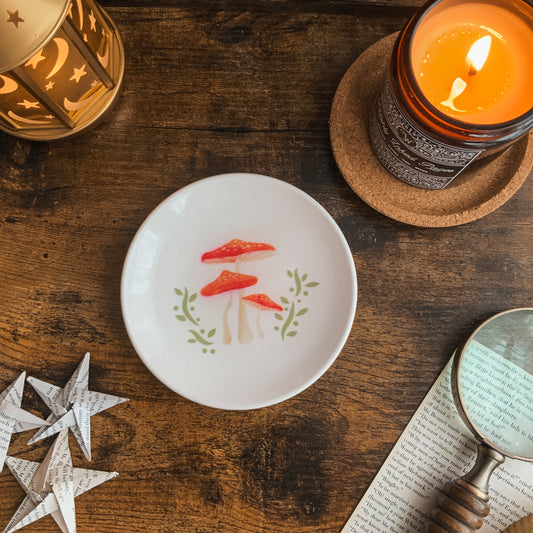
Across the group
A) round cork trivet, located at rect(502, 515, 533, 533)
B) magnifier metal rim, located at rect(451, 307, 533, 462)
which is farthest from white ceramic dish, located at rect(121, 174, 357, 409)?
round cork trivet, located at rect(502, 515, 533, 533)

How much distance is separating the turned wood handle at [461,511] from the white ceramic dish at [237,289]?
0.20 meters

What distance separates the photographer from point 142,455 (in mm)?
583

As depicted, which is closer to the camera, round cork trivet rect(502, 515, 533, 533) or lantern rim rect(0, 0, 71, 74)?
lantern rim rect(0, 0, 71, 74)

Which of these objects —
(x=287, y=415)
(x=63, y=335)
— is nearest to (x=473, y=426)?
(x=287, y=415)

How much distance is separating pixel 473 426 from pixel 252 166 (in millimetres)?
386

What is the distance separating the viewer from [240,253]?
1.91 ft

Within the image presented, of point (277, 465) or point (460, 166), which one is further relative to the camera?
point (277, 465)

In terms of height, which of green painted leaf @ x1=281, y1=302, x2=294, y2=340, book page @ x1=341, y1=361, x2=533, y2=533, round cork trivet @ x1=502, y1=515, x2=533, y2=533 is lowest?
round cork trivet @ x1=502, y1=515, x2=533, y2=533

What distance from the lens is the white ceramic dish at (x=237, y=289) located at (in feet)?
1.83

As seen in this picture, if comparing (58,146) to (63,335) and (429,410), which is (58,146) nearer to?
(63,335)

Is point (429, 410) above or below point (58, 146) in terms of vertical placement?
below

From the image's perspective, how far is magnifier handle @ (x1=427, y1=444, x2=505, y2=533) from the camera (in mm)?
527

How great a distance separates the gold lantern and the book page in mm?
516

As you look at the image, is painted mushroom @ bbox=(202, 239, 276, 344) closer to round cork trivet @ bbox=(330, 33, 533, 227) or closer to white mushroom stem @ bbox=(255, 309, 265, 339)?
white mushroom stem @ bbox=(255, 309, 265, 339)
